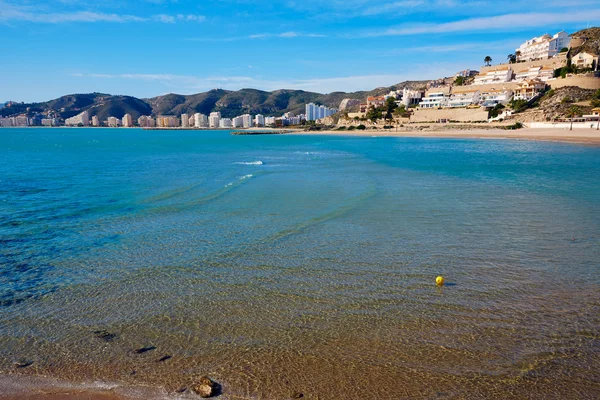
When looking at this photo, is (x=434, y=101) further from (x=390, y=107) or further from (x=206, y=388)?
(x=206, y=388)

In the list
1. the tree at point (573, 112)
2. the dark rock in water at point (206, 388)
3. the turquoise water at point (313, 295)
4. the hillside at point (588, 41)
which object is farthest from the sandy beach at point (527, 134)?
the dark rock in water at point (206, 388)

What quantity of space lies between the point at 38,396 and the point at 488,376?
545 centimetres

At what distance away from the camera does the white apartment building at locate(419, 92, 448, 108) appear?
10521cm

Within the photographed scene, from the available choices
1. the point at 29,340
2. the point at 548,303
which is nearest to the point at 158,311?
the point at 29,340

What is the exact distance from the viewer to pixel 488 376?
16.9 feet

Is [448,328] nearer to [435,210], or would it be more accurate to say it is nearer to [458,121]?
[435,210]

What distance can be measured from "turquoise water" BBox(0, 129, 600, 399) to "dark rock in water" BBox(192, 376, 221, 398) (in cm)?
13

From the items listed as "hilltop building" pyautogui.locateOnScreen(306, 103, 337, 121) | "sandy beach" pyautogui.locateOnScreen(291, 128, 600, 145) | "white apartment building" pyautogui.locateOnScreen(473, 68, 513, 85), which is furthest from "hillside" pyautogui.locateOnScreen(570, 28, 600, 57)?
"hilltop building" pyautogui.locateOnScreen(306, 103, 337, 121)

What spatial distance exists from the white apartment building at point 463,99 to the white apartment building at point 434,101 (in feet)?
5.99

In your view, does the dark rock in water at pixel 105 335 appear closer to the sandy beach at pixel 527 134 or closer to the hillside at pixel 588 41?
the sandy beach at pixel 527 134

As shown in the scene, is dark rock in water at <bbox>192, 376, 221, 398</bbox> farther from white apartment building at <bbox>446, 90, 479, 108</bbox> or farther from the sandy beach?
white apartment building at <bbox>446, 90, 479, 108</bbox>

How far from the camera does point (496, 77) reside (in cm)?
10344

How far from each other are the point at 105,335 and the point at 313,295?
3480 mm

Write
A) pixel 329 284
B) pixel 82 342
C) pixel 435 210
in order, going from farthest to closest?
pixel 435 210 < pixel 329 284 < pixel 82 342
